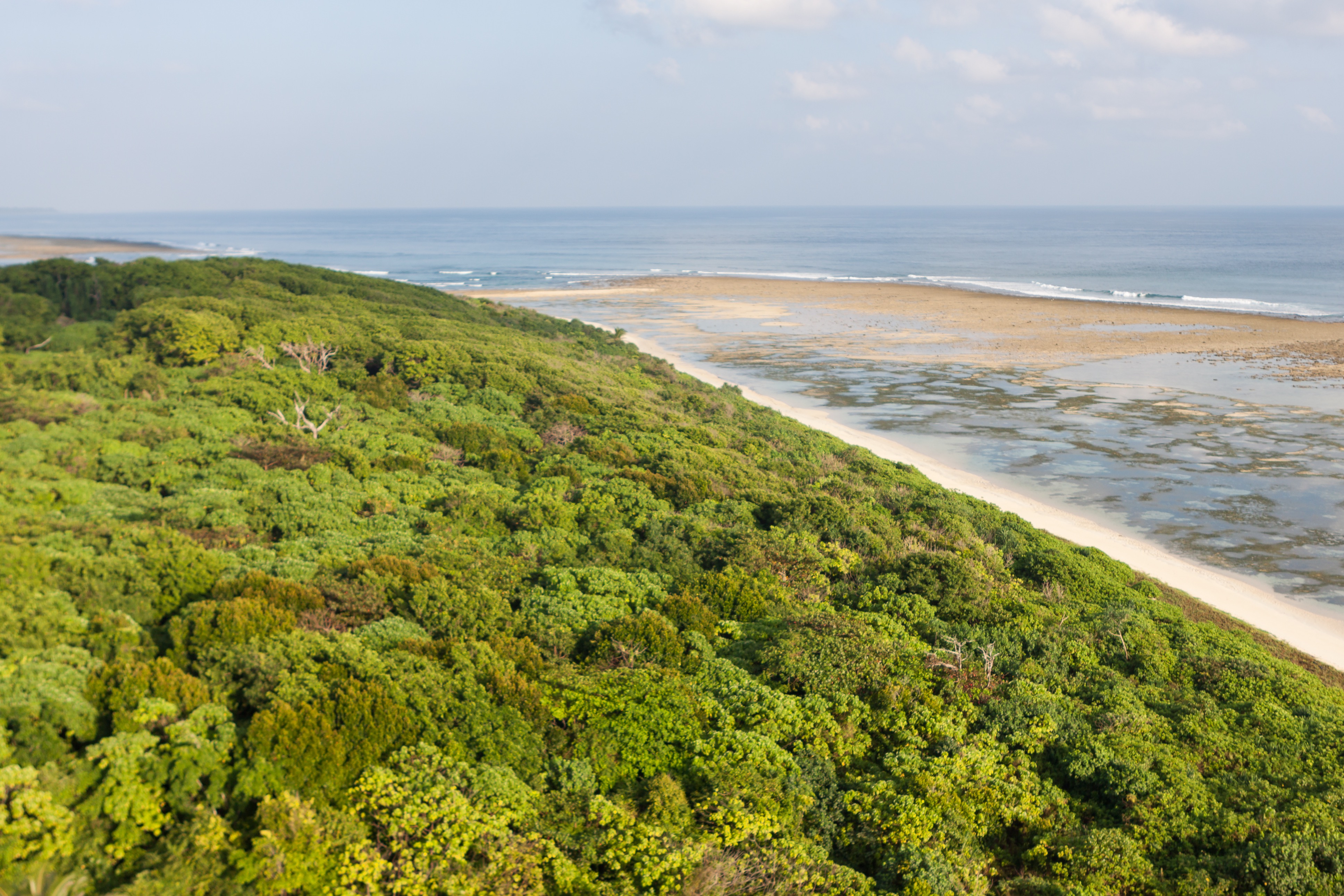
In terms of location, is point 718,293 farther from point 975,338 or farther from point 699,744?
point 699,744

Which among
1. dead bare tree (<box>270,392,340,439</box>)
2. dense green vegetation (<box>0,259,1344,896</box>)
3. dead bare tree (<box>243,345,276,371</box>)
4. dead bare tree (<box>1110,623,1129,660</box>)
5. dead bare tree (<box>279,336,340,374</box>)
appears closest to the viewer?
dense green vegetation (<box>0,259,1344,896</box>)

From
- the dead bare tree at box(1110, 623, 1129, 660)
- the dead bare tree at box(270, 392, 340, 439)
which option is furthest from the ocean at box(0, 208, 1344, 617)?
the dead bare tree at box(270, 392, 340, 439)

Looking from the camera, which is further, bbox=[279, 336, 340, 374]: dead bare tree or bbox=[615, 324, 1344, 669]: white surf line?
bbox=[279, 336, 340, 374]: dead bare tree

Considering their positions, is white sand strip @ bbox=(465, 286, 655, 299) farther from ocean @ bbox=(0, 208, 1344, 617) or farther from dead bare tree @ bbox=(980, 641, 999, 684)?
dead bare tree @ bbox=(980, 641, 999, 684)

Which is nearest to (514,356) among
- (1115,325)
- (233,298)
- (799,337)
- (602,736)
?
(233,298)

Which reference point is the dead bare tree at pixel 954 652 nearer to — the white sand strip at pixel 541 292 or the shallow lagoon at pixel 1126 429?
the shallow lagoon at pixel 1126 429

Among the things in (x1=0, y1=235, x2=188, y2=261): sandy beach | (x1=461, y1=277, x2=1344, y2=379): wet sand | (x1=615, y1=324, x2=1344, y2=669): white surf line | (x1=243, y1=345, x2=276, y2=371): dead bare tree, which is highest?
(x1=0, y1=235, x2=188, y2=261): sandy beach

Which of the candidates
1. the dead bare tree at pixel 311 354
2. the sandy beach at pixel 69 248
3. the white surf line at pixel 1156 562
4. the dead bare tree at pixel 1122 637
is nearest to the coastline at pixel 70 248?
the sandy beach at pixel 69 248
